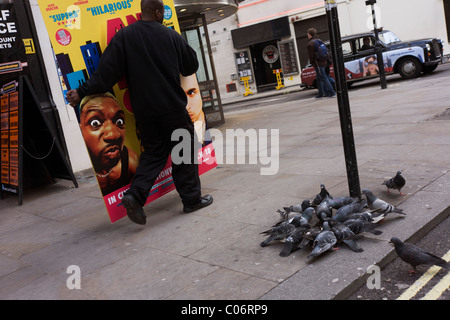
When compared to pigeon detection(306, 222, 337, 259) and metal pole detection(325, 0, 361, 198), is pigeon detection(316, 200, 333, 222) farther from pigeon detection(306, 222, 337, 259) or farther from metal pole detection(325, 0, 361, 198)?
metal pole detection(325, 0, 361, 198)

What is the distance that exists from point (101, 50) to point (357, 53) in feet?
38.6

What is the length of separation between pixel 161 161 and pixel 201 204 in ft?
2.08

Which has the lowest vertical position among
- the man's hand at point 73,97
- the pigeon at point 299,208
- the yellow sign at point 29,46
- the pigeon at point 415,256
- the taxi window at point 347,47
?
the pigeon at point 415,256

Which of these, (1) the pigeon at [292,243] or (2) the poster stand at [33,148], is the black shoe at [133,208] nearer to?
(1) the pigeon at [292,243]

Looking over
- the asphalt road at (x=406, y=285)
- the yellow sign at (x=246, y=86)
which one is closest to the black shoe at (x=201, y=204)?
the asphalt road at (x=406, y=285)

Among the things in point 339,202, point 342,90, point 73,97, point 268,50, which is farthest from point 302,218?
point 268,50

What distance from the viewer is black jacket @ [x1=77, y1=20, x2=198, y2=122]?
4.13 meters

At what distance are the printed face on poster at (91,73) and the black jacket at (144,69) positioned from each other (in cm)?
21

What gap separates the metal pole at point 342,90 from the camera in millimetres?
3715

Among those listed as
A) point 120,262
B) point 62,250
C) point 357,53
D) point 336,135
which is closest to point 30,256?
point 62,250

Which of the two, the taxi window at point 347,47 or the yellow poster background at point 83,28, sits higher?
the yellow poster background at point 83,28

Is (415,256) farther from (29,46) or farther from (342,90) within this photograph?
(29,46)

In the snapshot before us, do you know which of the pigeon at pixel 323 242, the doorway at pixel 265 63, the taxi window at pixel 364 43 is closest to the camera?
the pigeon at pixel 323 242
